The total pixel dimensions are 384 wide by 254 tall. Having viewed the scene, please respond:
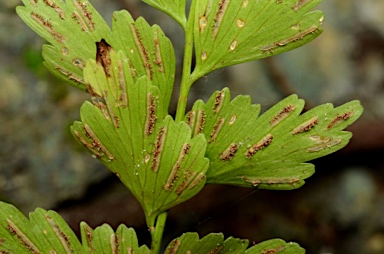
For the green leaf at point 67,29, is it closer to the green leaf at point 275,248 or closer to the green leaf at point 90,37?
the green leaf at point 90,37

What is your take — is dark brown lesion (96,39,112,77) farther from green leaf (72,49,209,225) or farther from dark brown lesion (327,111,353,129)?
dark brown lesion (327,111,353,129)

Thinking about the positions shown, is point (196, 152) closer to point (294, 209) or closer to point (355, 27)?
point (294, 209)

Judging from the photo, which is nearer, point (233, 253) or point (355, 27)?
point (233, 253)

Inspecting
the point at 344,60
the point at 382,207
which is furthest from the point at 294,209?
the point at 344,60

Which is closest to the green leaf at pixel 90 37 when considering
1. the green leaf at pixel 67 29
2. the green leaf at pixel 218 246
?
the green leaf at pixel 67 29

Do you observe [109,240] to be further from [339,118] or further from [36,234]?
[339,118]

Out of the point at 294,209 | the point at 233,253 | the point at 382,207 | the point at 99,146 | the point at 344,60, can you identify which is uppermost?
the point at 99,146

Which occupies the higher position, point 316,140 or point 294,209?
point 316,140
